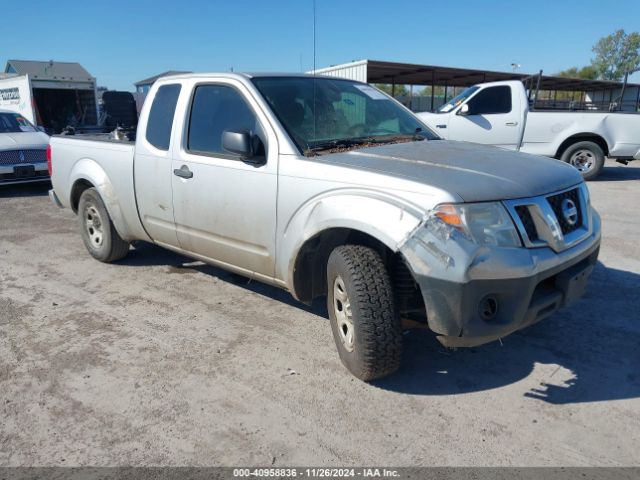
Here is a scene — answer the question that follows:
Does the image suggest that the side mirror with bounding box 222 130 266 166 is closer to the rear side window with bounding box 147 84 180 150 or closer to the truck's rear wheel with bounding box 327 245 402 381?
the truck's rear wheel with bounding box 327 245 402 381

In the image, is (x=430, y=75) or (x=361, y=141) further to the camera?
(x=430, y=75)

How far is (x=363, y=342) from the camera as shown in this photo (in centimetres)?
300

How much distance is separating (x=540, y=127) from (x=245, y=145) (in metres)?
9.01

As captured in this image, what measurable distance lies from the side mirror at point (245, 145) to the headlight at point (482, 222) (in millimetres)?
1451

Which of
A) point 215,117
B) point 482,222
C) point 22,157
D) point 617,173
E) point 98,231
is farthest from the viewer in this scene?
point 617,173

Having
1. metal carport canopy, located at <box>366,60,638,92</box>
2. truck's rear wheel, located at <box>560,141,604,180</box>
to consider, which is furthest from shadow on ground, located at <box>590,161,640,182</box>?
metal carport canopy, located at <box>366,60,638,92</box>

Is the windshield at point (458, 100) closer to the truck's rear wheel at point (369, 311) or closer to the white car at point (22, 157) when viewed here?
the white car at point (22, 157)

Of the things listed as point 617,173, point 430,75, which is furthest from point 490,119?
point 430,75

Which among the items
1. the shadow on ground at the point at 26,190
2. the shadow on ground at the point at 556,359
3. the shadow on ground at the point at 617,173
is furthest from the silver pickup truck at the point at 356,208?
the shadow on ground at the point at 617,173

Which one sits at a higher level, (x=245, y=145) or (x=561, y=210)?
(x=245, y=145)

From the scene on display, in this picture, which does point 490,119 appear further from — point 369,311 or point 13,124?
point 13,124

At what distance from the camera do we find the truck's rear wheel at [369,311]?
2.95m

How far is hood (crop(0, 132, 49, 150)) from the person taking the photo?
10.2 m

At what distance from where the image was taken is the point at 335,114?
13.1 ft
